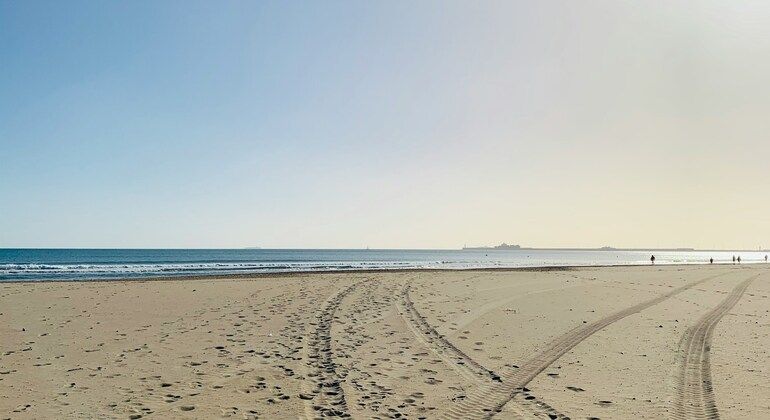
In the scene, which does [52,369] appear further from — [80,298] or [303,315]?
[80,298]

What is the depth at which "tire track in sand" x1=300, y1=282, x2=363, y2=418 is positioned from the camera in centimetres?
659

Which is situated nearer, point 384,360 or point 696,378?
point 696,378

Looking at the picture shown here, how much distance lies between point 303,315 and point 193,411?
8.17 metres

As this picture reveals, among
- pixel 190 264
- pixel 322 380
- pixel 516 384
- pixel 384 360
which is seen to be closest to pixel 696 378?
pixel 516 384

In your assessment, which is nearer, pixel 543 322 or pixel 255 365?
pixel 255 365

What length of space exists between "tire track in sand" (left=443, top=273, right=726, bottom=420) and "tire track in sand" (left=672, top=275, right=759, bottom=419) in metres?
2.17

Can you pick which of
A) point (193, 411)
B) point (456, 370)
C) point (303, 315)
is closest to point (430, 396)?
point (456, 370)

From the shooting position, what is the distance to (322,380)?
797 cm

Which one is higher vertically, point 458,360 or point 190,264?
point 458,360

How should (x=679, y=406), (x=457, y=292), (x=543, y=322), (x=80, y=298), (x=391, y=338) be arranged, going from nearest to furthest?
(x=679, y=406), (x=391, y=338), (x=543, y=322), (x=80, y=298), (x=457, y=292)

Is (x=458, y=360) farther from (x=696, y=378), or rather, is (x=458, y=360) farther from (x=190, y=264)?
(x=190, y=264)

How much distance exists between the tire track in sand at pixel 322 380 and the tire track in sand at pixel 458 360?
7.78ft

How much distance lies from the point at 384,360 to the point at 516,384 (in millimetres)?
2788

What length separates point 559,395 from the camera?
7219 mm
